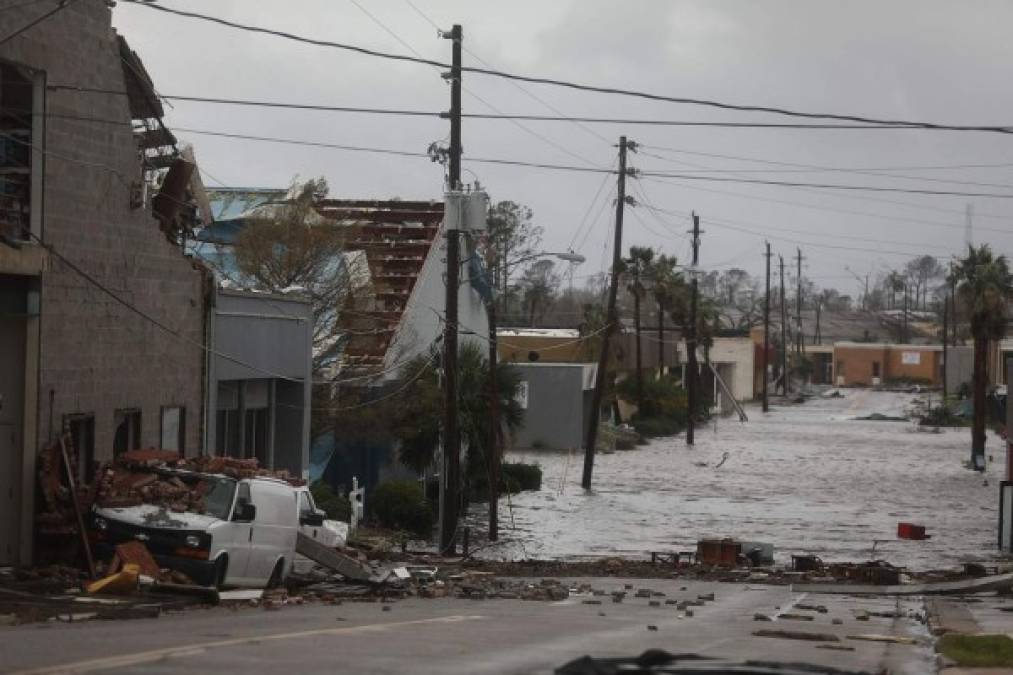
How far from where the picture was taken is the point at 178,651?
12.4 m

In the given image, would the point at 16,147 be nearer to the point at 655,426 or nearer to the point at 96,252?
the point at 96,252

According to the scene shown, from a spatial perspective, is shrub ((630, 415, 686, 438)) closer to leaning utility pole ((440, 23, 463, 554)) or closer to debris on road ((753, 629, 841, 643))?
leaning utility pole ((440, 23, 463, 554))

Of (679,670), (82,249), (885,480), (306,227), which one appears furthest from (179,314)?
(885,480)

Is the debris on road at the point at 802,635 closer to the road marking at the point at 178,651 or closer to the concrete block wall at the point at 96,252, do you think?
the road marking at the point at 178,651

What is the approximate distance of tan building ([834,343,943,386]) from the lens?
173 meters

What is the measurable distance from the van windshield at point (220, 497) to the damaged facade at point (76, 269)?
2.48 m

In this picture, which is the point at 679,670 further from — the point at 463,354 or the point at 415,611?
the point at 463,354

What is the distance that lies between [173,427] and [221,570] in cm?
772

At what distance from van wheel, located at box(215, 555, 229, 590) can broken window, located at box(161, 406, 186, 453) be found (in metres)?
7.05

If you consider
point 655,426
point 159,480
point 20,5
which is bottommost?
point 655,426

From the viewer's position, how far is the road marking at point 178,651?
36.1 ft

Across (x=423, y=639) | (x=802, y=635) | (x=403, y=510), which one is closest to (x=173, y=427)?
(x=403, y=510)

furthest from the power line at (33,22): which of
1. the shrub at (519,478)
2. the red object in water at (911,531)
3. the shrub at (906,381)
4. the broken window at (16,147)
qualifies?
the shrub at (906,381)

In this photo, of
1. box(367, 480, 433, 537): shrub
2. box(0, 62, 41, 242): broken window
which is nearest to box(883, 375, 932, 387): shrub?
box(367, 480, 433, 537): shrub
